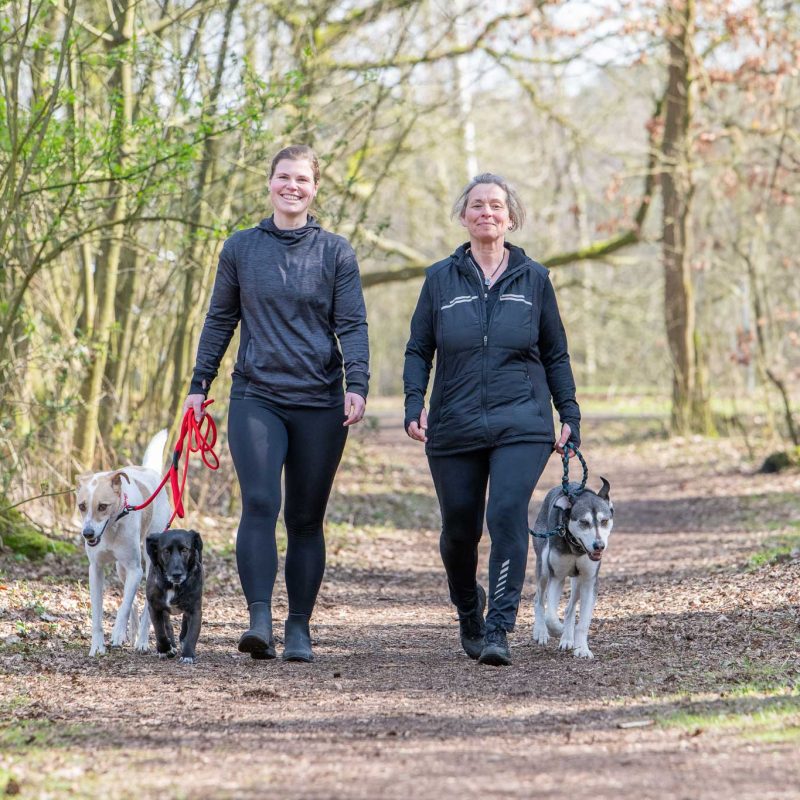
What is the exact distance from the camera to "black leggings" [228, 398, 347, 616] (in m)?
6.06

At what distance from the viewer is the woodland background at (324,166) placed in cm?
900

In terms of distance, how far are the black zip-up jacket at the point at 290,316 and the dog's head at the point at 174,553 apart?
2.68 ft

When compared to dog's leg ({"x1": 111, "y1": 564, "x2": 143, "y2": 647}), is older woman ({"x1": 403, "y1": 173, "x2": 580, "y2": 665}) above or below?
above

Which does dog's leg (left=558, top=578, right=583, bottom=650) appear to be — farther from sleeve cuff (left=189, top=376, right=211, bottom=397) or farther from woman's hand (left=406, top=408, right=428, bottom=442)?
sleeve cuff (left=189, top=376, right=211, bottom=397)

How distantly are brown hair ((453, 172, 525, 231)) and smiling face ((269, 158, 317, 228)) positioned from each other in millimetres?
793

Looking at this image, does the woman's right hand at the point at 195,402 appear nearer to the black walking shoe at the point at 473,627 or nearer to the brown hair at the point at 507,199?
the brown hair at the point at 507,199

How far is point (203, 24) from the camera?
1060 centimetres

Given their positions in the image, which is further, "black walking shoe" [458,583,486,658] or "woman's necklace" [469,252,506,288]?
"black walking shoe" [458,583,486,658]

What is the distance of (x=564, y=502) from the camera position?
6594 mm

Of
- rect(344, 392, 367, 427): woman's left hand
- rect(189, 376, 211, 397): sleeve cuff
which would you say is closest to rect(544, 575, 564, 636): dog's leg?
rect(344, 392, 367, 427): woman's left hand

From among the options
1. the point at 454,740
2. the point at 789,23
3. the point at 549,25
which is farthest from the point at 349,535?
the point at 789,23

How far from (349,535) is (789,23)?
1099 cm

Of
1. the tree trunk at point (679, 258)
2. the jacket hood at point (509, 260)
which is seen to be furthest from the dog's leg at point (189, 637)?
the tree trunk at point (679, 258)

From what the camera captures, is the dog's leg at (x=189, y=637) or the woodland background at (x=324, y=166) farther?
the woodland background at (x=324, y=166)
